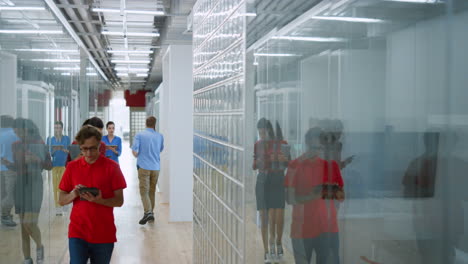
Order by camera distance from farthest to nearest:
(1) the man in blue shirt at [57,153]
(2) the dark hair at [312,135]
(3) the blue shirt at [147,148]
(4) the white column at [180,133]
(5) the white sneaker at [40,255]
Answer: (4) the white column at [180,133] → (3) the blue shirt at [147,148] → (1) the man in blue shirt at [57,153] → (5) the white sneaker at [40,255] → (2) the dark hair at [312,135]

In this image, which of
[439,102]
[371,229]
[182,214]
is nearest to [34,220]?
[371,229]

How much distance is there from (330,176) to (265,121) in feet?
2.91

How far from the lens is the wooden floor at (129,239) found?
137 inches

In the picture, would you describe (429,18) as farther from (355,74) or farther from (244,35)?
(244,35)

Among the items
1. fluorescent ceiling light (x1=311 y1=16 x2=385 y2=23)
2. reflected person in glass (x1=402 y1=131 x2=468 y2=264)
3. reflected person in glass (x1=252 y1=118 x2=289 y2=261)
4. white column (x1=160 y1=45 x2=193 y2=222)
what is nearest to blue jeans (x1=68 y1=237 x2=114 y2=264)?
reflected person in glass (x1=252 y1=118 x2=289 y2=261)

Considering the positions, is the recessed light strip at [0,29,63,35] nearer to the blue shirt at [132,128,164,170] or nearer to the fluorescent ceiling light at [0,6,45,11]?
the fluorescent ceiling light at [0,6,45,11]

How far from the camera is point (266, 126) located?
2.69 m

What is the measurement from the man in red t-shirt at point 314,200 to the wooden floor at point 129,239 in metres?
2.03

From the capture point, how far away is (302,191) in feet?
7.05

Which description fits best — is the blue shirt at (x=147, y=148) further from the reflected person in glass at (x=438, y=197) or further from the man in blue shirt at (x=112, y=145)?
the reflected person in glass at (x=438, y=197)

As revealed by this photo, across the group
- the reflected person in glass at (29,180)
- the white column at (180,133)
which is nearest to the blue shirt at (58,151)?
the reflected person in glass at (29,180)

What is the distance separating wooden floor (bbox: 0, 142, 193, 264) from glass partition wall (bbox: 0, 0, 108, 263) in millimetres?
14

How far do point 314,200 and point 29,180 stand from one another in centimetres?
279

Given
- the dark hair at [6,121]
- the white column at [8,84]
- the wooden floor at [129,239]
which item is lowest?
the wooden floor at [129,239]
